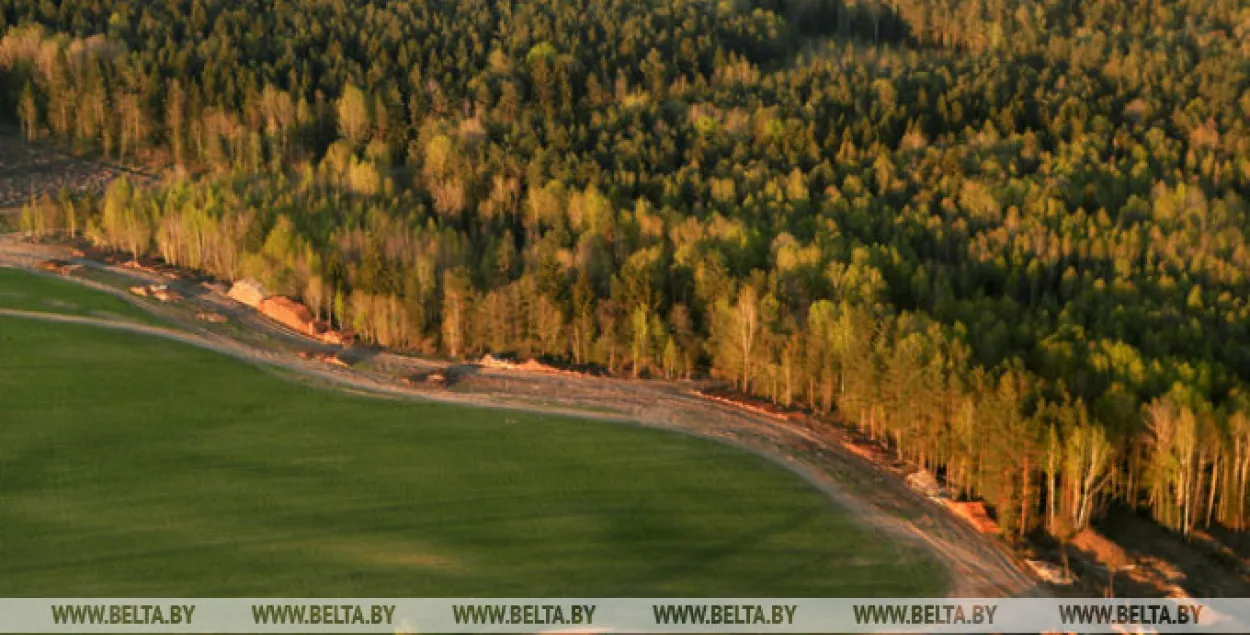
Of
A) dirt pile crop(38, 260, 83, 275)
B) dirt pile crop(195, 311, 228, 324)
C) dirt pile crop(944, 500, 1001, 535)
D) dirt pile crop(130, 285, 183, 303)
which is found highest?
dirt pile crop(38, 260, 83, 275)

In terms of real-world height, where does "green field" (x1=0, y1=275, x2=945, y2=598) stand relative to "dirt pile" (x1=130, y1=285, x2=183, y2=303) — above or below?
below

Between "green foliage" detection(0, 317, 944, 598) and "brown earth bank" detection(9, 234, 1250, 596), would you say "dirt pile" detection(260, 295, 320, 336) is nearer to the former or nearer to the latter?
"brown earth bank" detection(9, 234, 1250, 596)

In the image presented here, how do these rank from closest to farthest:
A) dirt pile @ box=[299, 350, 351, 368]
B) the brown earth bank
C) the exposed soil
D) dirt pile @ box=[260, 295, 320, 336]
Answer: the brown earth bank, dirt pile @ box=[299, 350, 351, 368], dirt pile @ box=[260, 295, 320, 336], the exposed soil

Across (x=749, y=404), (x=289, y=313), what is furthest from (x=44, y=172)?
(x=749, y=404)

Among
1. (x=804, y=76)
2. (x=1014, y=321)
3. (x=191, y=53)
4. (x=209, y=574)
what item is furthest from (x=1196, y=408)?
(x=191, y=53)

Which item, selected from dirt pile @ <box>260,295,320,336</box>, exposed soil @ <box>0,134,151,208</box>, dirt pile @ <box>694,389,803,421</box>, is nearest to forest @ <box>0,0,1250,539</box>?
dirt pile @ <box>694,389,803,421</box>

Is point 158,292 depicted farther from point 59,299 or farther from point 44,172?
point 44,172
